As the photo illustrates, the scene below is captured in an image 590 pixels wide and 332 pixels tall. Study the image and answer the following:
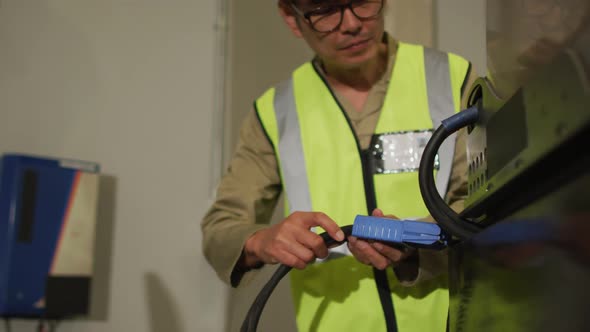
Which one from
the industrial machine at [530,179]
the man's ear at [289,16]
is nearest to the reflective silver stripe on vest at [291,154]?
the man's ear at [289,16]

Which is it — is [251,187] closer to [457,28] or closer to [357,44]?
[357,44]

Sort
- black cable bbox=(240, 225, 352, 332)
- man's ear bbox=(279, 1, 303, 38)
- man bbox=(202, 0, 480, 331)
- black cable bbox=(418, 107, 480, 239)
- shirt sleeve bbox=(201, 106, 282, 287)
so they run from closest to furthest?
black cable bbox=(418, 107, 480, 239)
black cable bbox=(240, 225, 352, 332)
man bbox=(202, 0, 480, 331)
shirt sleeve bbox=(201, 106, 282, 287)
man's ear bbox=(279, 1, 303, 38)

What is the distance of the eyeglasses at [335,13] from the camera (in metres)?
1.11

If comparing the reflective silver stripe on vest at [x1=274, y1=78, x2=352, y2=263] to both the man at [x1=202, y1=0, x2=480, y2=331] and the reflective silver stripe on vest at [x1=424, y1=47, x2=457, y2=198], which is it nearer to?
the man at [x1=202, y1=0, x2=480, y2=331]

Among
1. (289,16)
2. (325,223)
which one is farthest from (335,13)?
(325,223)

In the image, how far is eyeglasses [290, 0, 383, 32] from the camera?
1.11 meters

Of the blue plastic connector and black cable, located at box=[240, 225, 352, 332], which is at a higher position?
the blue plastic connector

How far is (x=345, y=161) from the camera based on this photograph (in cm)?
112

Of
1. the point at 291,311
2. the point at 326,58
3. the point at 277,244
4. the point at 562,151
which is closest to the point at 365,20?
the point at 326,58

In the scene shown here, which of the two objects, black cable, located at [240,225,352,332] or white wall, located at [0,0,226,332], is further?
white wall, located at [0,0,226,332]

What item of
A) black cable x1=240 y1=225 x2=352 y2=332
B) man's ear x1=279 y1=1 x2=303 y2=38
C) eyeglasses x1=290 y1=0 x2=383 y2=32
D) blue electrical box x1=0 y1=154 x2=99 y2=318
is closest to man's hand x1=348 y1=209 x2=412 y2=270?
black cable x1=240 y1=225 x2=352 y2=332

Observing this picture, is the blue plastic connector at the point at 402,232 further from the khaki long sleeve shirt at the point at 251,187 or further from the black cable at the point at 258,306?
the khaki long sleeve shirt at the point at 251,187

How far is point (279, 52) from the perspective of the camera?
2.01 meters

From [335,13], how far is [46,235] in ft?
2.84
